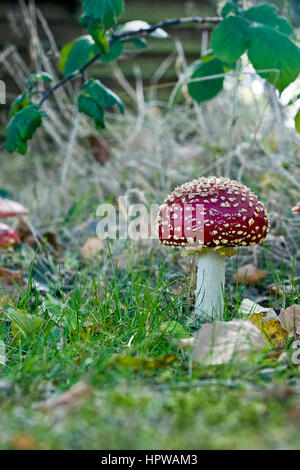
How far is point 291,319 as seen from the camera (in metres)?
1.63

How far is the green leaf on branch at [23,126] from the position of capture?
2.09 m

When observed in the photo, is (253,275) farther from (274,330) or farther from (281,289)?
(274,330)

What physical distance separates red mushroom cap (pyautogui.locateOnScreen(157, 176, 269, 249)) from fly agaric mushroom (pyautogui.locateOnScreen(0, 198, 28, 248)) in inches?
47.7

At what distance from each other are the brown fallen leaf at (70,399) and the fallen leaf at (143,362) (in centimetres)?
14

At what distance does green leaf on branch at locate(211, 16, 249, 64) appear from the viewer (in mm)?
1870

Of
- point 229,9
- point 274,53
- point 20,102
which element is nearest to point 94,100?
point 20,102

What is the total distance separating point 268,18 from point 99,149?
2309mm

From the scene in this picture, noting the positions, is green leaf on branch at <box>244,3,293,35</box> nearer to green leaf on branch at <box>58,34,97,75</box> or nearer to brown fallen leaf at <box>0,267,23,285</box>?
green leaf on branch at <box>58,34,97,75</box>

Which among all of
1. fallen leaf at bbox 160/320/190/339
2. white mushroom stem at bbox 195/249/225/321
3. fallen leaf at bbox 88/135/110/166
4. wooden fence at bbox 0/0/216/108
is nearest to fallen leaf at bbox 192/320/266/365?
fallen leaf at bbox 160/320/190/339

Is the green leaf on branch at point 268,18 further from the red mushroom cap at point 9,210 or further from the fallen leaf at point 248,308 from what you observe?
the red mushroom cap at point 9,210

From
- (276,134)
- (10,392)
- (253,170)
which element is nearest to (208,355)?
(10,392)

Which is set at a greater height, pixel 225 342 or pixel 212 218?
pixel 212 218

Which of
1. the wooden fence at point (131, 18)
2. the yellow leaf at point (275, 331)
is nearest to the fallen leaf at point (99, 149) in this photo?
the wooden fence at point (131, 18)

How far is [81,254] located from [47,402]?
1.72m
